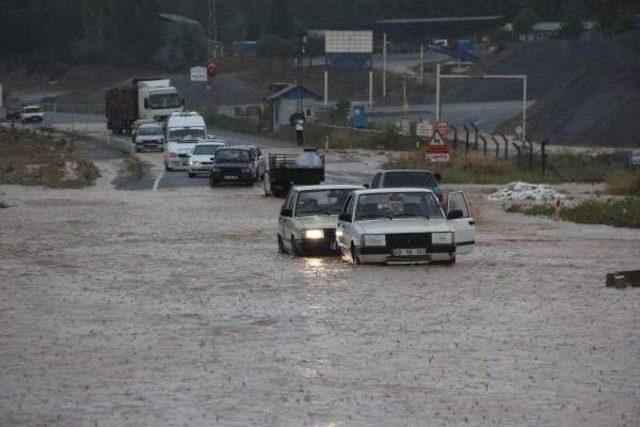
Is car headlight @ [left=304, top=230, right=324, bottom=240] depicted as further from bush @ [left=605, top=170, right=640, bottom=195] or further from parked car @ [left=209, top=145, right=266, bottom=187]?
parked car @ [left=209, top=145, right=266, bottom=187]

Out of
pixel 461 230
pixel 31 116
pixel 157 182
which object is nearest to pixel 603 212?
pixel 461 230

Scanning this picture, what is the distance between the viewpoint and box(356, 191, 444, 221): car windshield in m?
25.8

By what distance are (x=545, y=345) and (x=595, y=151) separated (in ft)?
172

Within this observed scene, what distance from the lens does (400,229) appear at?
81.9ft

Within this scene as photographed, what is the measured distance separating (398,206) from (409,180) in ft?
35.0

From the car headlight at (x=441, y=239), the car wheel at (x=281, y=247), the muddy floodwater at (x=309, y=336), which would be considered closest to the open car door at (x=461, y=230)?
the muddy floodwater at (x=309, y=336)

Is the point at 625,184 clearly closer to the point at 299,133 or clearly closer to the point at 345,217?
the point at 345,217

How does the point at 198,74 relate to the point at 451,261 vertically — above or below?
above

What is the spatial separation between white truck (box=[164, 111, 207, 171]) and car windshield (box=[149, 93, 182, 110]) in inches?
779

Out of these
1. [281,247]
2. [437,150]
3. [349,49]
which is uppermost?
[349,49]

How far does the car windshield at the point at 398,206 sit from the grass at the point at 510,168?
1131 inches

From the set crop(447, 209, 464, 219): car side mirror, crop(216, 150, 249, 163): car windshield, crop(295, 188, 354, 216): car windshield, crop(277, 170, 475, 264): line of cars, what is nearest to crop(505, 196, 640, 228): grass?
crop(277, 170, 475, 264): line of cars

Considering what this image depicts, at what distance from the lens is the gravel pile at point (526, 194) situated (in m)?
46.0

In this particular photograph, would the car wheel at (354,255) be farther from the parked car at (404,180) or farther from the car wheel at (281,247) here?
the parked car at (404,180)
